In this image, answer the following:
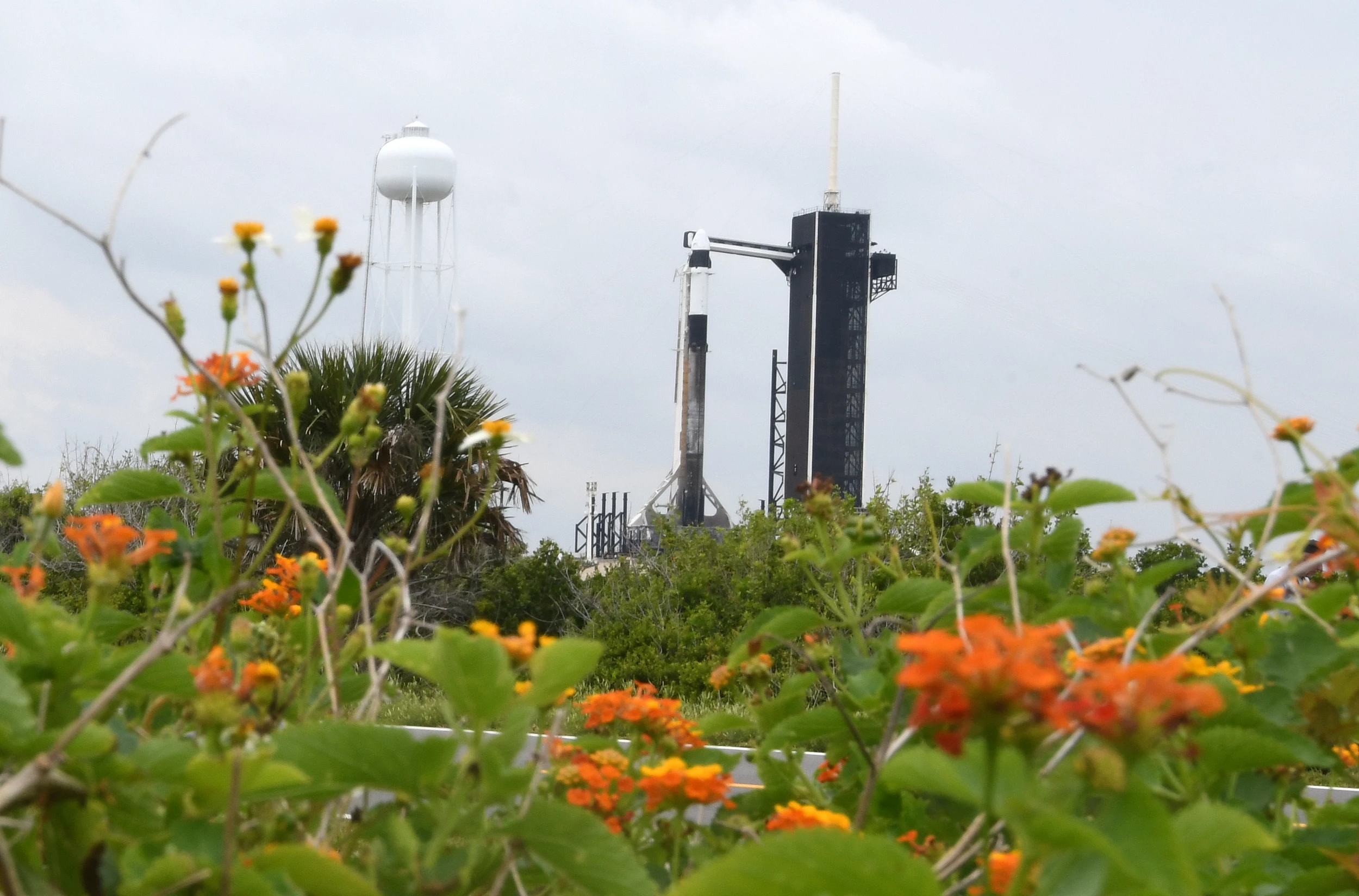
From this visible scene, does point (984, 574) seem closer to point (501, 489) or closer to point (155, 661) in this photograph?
point (501, 489)

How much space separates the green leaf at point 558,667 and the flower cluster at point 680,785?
42cm

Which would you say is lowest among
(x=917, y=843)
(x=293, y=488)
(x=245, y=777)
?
(x=917, y=843)

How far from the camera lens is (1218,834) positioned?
69cm

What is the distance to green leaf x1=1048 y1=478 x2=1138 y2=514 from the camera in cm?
140

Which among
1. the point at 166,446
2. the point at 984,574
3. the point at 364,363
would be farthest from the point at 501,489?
the point at 166,446

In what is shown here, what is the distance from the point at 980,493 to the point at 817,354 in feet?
101

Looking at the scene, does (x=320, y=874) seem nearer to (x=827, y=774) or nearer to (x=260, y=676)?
(x=260, y=676)

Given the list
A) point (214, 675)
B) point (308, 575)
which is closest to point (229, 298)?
point (308, 575)

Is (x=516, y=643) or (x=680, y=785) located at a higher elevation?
(x=516, y=643)

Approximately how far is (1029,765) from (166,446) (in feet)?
3.50

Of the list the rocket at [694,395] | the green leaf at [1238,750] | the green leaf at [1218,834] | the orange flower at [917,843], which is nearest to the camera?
the green leaf at [1218,834]

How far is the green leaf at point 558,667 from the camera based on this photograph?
0.75 m

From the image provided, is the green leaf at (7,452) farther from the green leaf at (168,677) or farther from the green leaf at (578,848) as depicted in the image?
the green leaf at (578,848)

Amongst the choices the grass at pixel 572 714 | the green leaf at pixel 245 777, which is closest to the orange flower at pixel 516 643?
the green leaf at pixel 245 777
